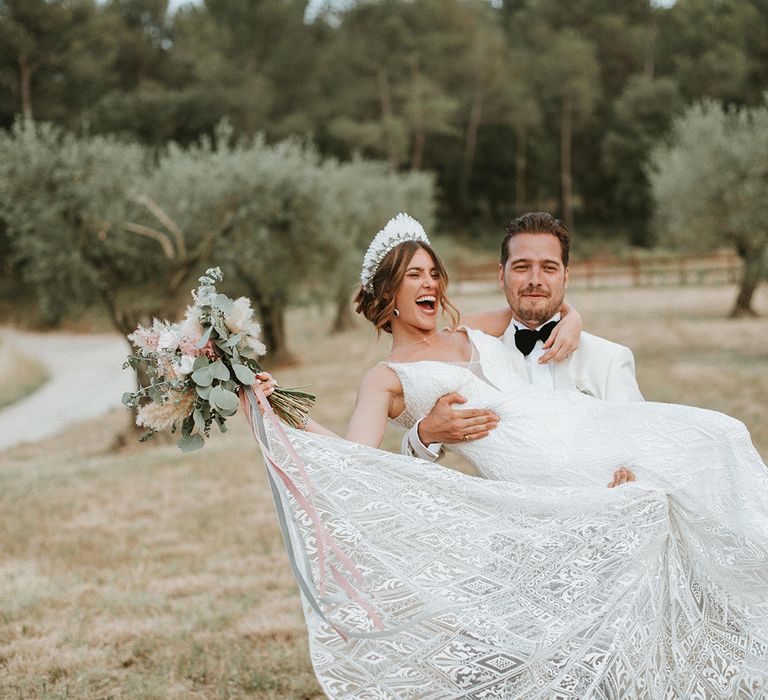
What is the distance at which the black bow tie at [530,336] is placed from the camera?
12.6ft

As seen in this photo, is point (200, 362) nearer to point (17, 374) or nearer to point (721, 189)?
point (721, 189)

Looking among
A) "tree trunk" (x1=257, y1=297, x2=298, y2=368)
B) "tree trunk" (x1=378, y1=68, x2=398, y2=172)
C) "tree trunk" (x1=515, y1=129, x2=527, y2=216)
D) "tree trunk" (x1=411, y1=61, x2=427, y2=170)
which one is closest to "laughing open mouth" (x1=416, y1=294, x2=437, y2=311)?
"tree trunk" (x1=257, y1=297, x2=298, y2=368)

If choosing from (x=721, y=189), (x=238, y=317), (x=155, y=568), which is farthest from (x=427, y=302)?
(x=721, y=189)

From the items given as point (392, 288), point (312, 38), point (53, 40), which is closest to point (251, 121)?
point (312, 38)

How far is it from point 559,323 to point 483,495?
893mm

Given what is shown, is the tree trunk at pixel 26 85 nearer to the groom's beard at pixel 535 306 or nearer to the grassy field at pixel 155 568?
the grassy field at pixel 155 568

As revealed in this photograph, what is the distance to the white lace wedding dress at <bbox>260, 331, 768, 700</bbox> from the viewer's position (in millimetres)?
2891

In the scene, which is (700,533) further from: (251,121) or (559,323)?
(251,121)

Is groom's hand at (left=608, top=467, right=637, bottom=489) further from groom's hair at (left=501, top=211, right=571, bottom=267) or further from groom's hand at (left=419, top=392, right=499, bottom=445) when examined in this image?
groom's hair at (left=501, top=211, right=571, bottom=267)

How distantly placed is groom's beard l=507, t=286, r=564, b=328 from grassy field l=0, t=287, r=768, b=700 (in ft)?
7.98

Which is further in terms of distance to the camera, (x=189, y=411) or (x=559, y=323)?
(x=559, y=323)

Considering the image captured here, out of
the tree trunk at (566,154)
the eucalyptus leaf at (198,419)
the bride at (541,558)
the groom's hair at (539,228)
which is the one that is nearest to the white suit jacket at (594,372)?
the bride at (541,558)

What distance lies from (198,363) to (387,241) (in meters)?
1.12

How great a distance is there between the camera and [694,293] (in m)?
35.5
